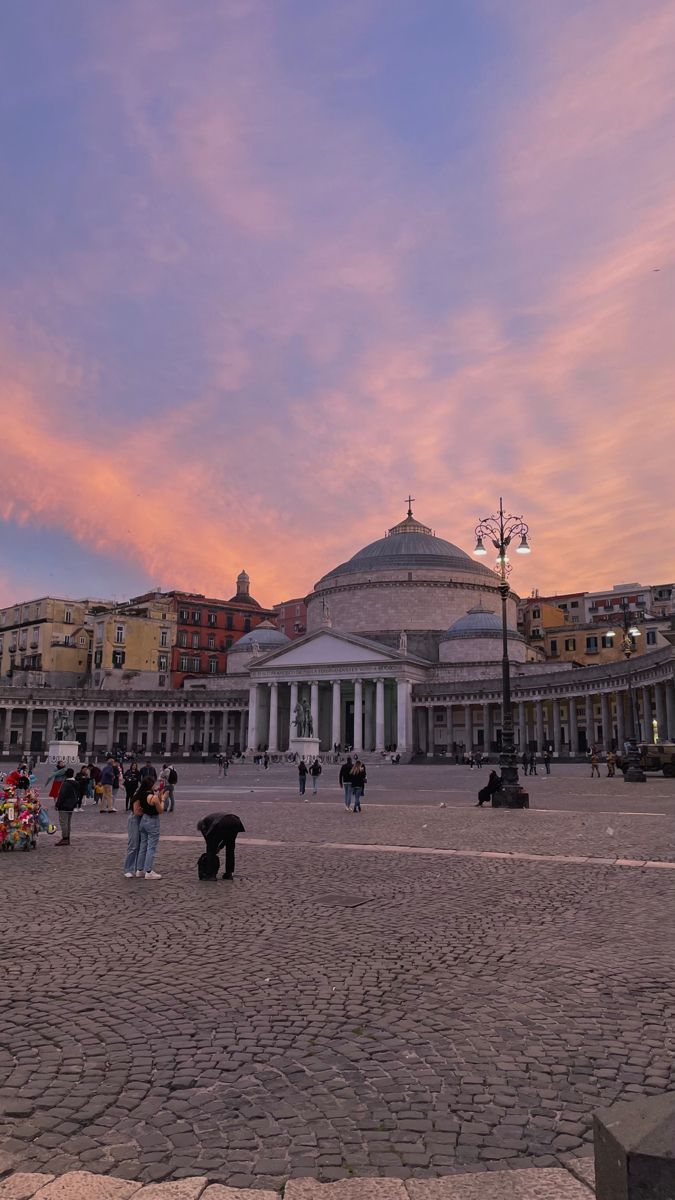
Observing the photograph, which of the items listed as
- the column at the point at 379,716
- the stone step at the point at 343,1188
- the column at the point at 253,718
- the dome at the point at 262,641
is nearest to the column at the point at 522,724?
the column at the point at 379,716

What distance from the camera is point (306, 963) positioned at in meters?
6.73

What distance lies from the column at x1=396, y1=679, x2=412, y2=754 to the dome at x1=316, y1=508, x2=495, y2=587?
2146 centimetres

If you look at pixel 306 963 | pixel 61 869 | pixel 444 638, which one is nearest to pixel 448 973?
pixel 306 963

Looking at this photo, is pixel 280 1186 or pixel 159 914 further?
pixel 159 914

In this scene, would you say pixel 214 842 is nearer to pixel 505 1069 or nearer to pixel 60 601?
pixel 505 1069

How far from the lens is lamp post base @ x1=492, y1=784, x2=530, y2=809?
22484mm

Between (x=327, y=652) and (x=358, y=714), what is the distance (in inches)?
320

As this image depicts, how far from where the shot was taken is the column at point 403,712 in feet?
251

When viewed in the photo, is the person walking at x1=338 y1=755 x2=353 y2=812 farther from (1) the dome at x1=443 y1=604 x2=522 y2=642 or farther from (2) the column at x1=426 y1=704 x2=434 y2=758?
(1) the dome at x1=443 y1=604 x2=522 y2=642

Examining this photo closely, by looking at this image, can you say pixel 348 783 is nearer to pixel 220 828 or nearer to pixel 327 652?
pixel 220 828

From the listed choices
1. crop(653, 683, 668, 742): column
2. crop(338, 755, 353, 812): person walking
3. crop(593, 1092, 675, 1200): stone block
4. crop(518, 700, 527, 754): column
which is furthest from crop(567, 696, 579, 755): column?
crop(593, 1092, 675, 1200): stone block

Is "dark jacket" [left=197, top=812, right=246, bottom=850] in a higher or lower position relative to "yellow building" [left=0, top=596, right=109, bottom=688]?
lower

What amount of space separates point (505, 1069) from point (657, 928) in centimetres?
396

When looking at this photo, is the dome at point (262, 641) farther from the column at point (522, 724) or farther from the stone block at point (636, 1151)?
the stone block at point (636, 1151)
